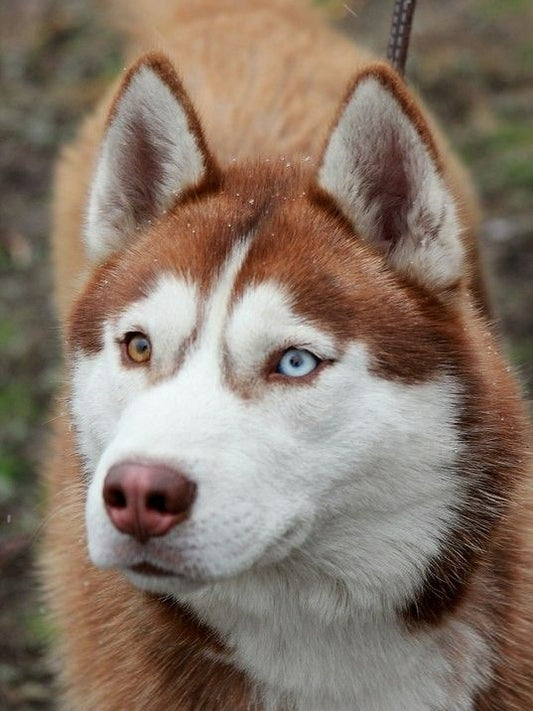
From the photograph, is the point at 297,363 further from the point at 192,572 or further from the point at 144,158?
the point at 144,158

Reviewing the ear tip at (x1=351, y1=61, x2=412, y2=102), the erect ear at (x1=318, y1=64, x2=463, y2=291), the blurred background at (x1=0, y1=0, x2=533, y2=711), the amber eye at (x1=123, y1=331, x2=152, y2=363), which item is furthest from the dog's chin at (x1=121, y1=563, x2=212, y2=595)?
the blurred background at (x1=0, y1=0, x2=533, y2=711)

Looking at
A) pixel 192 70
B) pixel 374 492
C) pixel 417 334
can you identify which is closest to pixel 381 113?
pixel 417 334

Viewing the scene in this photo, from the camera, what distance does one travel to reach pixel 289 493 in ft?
9.26

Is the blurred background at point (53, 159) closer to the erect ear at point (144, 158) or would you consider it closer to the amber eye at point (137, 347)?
the erect ear at point (144, 158)

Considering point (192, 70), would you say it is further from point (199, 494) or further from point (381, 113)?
point (199, 494)

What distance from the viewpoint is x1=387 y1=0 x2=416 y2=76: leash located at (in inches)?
158

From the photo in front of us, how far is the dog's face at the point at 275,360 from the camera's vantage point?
2.73 meters

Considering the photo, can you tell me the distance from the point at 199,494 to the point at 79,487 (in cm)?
93

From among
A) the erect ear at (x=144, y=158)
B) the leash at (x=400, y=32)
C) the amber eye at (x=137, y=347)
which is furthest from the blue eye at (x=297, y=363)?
the leash at (x=400, y=32)

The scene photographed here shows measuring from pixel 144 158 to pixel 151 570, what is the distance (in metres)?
1.24

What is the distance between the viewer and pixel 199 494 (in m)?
2.66

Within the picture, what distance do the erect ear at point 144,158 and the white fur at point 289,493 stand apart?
1.32 ft

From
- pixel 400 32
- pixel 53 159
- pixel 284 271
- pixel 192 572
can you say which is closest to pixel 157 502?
pixel 192 572

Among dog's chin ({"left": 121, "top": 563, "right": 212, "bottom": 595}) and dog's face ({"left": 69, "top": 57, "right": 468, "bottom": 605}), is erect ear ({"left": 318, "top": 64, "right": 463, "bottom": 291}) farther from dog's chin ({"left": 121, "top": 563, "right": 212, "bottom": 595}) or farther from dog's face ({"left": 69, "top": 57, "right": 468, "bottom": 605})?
dog's chin ({"left": 121, "top": 563, "right": 212, "bottom": 595})
